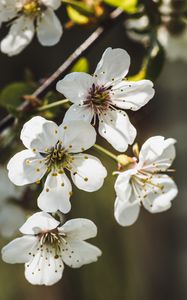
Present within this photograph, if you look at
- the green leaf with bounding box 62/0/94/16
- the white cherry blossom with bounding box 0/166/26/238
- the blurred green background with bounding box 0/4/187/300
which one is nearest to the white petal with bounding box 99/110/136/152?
the green leaf with bounding box 62/0/94/16

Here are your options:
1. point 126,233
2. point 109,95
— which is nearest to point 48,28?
point 109,95

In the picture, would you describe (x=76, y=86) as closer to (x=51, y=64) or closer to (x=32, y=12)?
(x=32, y=12)

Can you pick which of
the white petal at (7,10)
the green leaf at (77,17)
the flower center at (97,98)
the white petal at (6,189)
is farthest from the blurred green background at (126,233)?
the flower center at (97,98)

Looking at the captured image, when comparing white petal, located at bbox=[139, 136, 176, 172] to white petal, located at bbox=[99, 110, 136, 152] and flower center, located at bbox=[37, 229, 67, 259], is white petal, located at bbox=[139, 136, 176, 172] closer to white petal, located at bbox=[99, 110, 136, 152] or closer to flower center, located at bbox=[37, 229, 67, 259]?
white petal, located at bbox=[99, 110, 136, 152]

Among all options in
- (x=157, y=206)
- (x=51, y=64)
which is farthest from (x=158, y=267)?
(x=157, y=206)

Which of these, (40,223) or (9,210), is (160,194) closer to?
(40,223)
